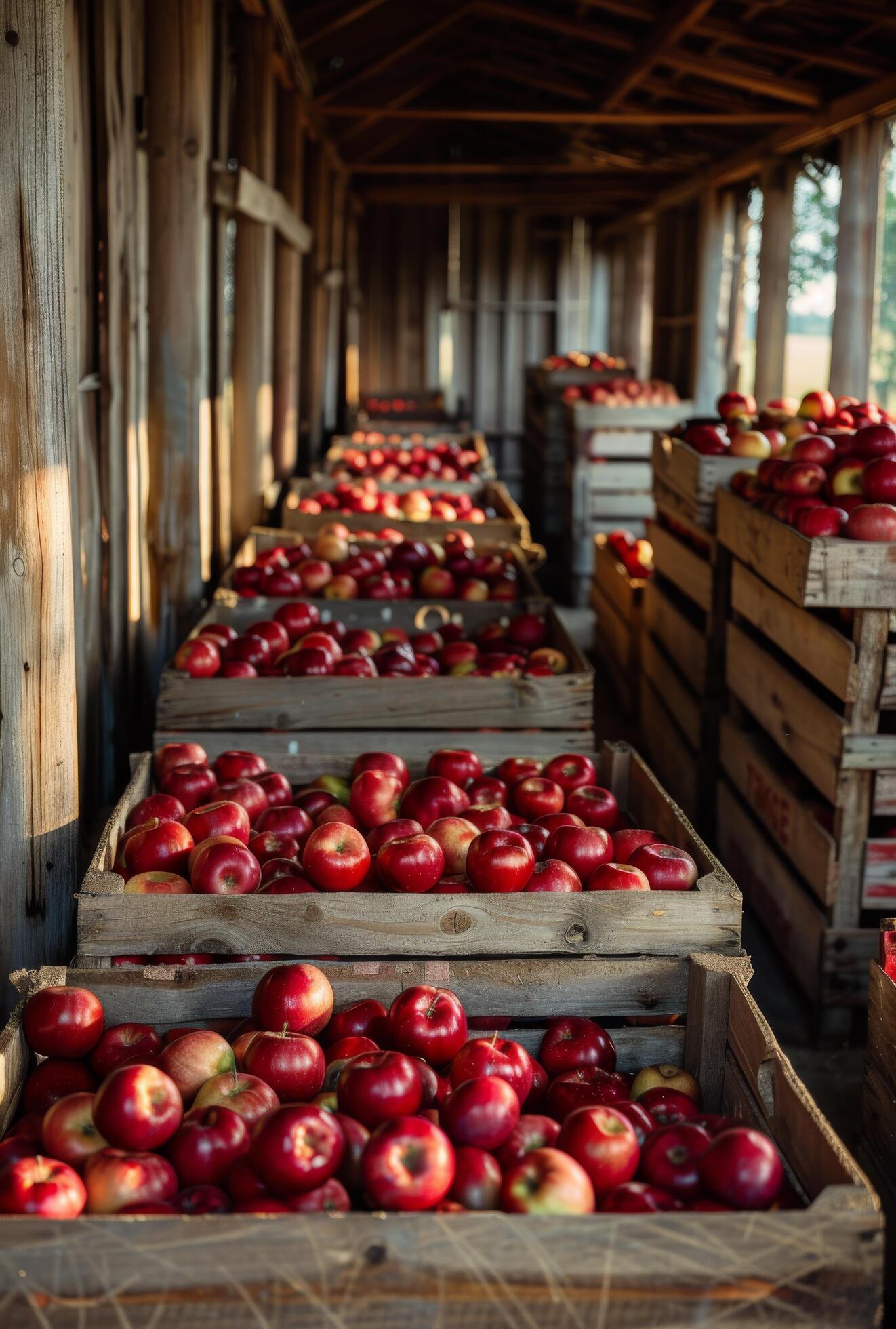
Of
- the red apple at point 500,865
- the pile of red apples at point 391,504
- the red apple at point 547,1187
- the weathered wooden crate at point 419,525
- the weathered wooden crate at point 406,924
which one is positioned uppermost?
the pile of red apples at point 391,504

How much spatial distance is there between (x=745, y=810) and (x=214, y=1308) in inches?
134

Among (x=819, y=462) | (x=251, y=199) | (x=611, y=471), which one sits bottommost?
(x=611, y=471)

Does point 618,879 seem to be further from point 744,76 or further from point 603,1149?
point 744,76

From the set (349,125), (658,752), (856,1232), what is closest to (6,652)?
(856,1232)

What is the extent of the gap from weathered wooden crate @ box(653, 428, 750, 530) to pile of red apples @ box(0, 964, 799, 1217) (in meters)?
3.34

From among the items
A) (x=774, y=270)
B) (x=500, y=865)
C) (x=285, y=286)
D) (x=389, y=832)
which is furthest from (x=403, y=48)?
(x=500, y=865)

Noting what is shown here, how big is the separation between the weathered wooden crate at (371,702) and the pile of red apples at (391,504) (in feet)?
9.99

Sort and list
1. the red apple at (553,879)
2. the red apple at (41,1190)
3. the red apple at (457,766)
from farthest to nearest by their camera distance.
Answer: the red apple at (457,766), the red apple at (553,879), the red apple at (41,1190)

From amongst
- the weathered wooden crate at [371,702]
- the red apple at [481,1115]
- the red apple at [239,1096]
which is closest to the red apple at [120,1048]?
the red apple at [239,1096]

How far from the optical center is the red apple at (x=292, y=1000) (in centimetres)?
220

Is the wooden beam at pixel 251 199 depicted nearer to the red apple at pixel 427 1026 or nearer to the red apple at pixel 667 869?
the red apple at pixel 667 869

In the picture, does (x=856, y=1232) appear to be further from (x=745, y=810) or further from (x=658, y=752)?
(x=658, y=752)

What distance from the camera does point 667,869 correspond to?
105 inches

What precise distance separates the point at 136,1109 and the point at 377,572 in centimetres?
401
